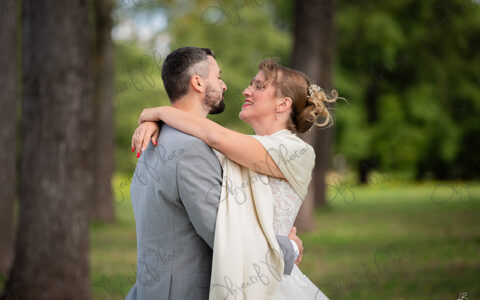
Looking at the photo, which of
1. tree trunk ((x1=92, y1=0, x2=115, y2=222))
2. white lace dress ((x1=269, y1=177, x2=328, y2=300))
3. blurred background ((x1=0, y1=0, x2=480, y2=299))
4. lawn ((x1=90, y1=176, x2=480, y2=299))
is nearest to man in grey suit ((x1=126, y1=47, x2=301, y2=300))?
white lace dress ((x1=269, y1=177, x2=328, y2=300))

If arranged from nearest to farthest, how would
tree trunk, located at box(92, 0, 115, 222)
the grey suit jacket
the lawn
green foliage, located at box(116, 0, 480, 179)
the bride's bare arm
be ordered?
the grey suit jacket
the bride's bare arm
the lawn
tree trunk, located at box(92, 0, 115, 222)
green foliage, located at box(116, 0, 480, 179)

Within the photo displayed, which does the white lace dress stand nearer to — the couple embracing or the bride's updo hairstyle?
the couple embracing

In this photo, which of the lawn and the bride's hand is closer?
the bride's hand

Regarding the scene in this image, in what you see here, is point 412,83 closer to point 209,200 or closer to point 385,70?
point 385,70

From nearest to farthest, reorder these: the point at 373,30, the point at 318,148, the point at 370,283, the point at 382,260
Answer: the point at 370,283
the point at 382,260
the point at 318,148
the point at 373,30

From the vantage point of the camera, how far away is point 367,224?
44.8 feet

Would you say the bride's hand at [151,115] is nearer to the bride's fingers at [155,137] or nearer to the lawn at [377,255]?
the bride's fingers at [155,137]

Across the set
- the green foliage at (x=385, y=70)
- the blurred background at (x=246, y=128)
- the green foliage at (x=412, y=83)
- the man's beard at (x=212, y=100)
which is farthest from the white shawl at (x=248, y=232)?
the green foliage at (x=412, y=83)

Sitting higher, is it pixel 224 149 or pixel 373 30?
pixel 373 30

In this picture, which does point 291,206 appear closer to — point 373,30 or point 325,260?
point 325,260

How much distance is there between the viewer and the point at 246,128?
90.8ft

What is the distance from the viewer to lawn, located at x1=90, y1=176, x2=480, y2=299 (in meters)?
6.83

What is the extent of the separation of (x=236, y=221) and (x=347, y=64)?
2578 cm

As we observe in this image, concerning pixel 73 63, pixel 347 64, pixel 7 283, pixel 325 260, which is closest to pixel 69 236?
pixel 7 283
